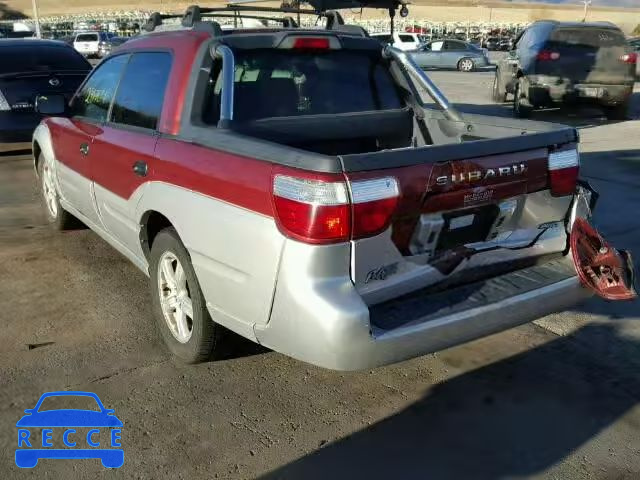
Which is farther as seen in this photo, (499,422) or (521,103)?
(521,103)

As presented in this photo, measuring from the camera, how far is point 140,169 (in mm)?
3758

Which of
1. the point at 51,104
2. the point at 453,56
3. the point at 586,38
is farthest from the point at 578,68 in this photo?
the point at 453,56

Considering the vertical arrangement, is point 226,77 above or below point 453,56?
above

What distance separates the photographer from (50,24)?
67.3 meters

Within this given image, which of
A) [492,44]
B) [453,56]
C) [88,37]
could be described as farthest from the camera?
[492,44]

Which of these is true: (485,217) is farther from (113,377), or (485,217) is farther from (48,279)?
(48,279)

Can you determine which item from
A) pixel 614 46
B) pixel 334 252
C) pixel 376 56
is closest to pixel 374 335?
pixel 334 252

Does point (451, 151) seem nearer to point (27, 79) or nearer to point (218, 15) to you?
point (218, 15)

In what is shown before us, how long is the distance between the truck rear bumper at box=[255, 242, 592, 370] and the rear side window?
1.64 metres

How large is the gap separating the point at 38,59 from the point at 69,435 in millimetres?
7712

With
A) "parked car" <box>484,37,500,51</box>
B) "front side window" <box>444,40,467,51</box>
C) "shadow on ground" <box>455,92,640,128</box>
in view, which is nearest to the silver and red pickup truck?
"shadow on ground" <box>455,92,640,128</box>

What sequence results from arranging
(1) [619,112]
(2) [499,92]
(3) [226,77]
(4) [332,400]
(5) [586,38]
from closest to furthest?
(4) [332,400]
(3) [226,77]
(5) [586,38]
(1) [619,112]
(2) [499,92]

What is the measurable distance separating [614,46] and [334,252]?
12029mm

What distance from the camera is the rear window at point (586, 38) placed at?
41.4 ft
